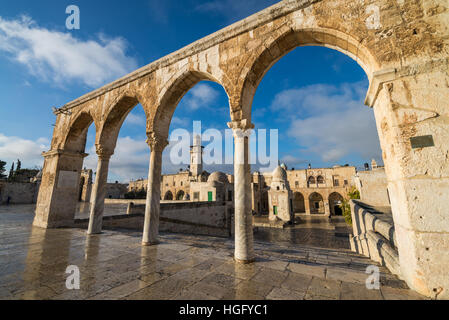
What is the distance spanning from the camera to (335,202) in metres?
34.2

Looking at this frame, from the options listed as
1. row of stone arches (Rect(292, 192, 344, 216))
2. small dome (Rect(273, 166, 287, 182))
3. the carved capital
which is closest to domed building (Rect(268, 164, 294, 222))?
small dome (Rect(273, 166, 287, 182))

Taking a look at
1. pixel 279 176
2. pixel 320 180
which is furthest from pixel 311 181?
pixel 279 176

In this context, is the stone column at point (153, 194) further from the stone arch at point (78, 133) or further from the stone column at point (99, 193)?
the stone arch at point (78, 133)

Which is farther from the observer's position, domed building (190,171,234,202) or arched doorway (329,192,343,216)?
arched doorway (329,192,343,216)

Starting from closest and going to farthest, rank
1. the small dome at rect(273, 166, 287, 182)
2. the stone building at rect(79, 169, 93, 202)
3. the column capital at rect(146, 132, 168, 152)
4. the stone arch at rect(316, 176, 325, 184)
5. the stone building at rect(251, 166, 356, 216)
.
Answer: the column capital at rect(146, 132, 168, 152)
the small dome at rect(273, 166, 287, 182)
the stone building at rect(79, 169, 93, 202)
the stone building at rect(251, 166, 356, 216)
the stone arch at rect(316, 176, 325, 184)

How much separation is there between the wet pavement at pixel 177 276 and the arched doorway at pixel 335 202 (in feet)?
107

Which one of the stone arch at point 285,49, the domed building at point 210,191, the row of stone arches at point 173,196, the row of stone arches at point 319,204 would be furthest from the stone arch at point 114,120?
the row of stone arches at point 173,196

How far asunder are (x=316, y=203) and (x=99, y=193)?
36.5 meters

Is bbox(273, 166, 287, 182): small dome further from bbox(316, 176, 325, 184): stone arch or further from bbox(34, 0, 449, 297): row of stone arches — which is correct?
bbox(34, 0, 449, 297): row of stone arches

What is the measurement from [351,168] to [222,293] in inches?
1643

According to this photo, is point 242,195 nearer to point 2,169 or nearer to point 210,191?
point 210,191

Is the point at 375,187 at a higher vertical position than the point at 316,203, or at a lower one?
higher

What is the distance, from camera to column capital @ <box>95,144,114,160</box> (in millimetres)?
6570
